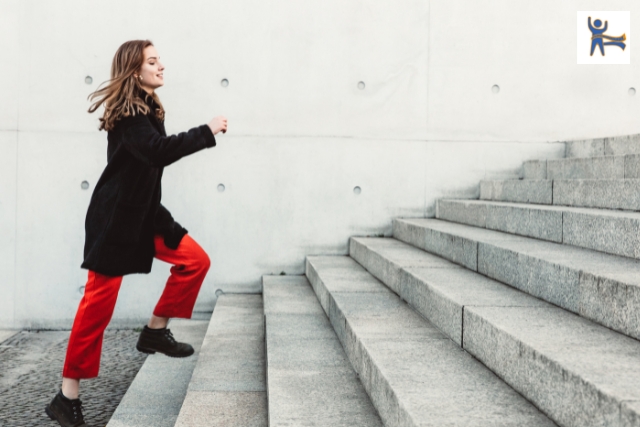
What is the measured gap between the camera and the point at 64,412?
302cm

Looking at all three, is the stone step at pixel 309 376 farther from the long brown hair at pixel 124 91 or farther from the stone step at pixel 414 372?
the long brown hair at pixel 124 91

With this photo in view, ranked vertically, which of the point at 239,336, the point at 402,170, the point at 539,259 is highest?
the point at 402,170

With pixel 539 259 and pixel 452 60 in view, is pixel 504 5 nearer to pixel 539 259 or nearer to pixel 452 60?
pixel 452 60

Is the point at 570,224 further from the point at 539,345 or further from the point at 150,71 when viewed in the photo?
the point at 150,71

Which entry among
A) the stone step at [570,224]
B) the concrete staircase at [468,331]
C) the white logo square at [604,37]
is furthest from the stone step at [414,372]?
the white logo square at [604,37]

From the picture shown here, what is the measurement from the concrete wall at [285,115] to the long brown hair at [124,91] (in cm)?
239

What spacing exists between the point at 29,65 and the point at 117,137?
2.91 meters

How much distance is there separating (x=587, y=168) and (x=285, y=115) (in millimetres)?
2528

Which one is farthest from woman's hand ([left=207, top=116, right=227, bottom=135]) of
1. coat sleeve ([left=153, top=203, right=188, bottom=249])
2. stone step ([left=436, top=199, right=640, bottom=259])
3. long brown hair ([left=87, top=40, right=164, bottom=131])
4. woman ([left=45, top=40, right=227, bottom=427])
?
stone step ([left=436, top=199, right=640, bottom=259])

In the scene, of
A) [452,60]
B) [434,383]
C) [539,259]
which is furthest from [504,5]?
[434,383]

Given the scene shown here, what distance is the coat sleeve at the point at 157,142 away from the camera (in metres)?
2.89

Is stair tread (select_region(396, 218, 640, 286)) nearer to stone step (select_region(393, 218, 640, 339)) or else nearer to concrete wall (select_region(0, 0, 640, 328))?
stone step (select_region(393, 218, 640, 339))

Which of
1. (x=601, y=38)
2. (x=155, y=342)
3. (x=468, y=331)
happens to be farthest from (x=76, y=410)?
(x=601, y=38)

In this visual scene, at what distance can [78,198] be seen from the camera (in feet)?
17.9
